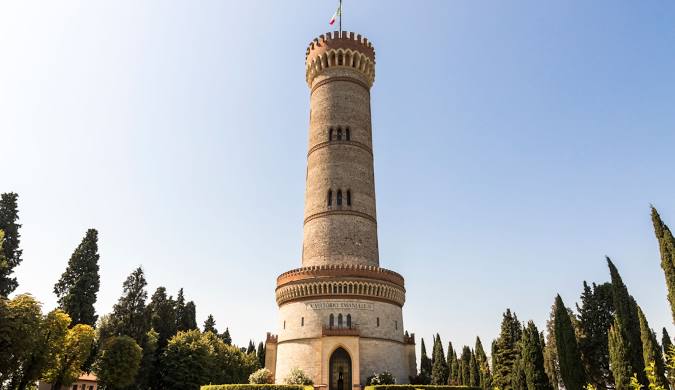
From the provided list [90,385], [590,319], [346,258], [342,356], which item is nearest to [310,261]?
[346,258]

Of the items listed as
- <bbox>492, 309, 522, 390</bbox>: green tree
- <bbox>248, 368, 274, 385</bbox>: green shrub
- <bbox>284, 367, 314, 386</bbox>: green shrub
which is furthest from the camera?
<bbox>492, 309, 522, 390</bbox>: green tree

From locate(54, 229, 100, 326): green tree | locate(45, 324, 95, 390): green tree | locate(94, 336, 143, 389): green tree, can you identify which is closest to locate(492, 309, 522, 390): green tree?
→ locate(94, 336, 143, 389): green tree

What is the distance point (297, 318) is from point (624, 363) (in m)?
19.5

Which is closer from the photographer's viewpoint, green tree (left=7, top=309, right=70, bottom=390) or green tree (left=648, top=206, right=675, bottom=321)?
green tree (left=648, top=206, right=675, bottom=321)

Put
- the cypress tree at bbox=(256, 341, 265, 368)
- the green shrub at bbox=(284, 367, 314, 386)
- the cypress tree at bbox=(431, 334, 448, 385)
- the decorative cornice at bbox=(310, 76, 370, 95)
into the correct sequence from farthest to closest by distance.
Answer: the cypress tree at bbox=(256, 341, 265, 368) → the cypress tree at bbox=(431, 334, 448, 385) → the decorative cornice at bbox=(310, 76, 370, 95) → the green shrub at bbox=(284, 367, 314, 386)

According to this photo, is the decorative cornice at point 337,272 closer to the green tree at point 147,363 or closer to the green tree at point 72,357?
the green tree at point 72,357

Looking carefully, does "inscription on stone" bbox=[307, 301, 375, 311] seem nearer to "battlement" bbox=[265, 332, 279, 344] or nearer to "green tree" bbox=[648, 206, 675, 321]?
"battlement" bbox=[265, 332, 279, 344]

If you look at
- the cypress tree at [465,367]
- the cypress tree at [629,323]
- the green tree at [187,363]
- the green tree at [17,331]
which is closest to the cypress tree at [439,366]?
the cypress tree at [465,367]

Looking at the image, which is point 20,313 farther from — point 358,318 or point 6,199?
point 358,318

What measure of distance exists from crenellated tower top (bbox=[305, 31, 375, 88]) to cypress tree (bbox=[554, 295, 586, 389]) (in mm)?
22413

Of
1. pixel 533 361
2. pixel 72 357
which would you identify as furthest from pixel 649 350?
pixel 72 357

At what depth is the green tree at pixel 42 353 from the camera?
2808 cm

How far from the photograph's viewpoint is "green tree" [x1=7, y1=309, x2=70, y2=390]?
28.1 m

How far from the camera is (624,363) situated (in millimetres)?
28531
